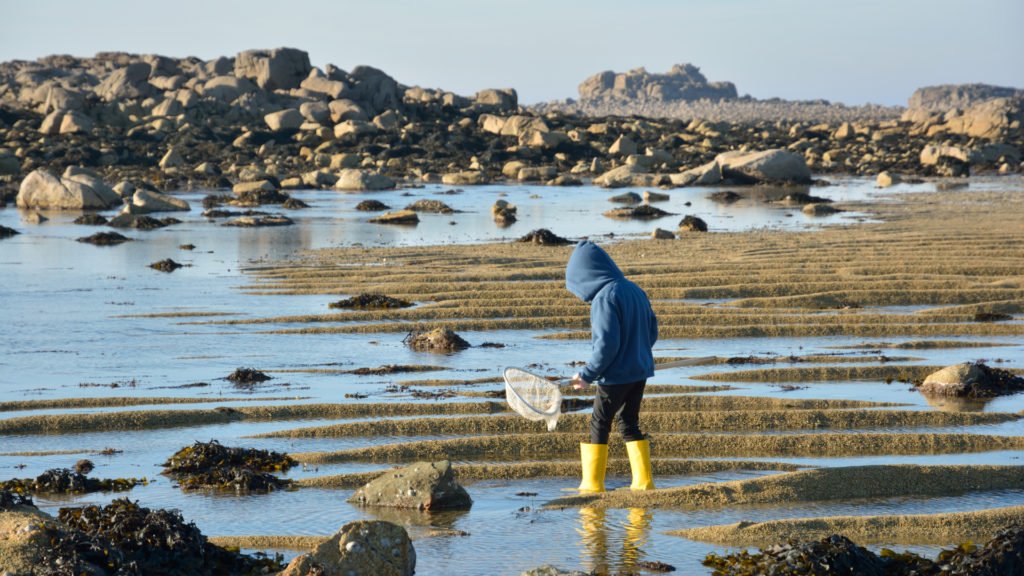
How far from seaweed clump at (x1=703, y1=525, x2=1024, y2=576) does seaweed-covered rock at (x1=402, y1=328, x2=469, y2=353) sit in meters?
5.92

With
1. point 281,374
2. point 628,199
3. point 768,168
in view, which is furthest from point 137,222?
point 768,168

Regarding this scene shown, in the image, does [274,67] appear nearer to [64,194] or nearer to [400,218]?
[64,194]

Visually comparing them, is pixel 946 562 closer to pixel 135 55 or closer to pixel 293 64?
pixel 293 64

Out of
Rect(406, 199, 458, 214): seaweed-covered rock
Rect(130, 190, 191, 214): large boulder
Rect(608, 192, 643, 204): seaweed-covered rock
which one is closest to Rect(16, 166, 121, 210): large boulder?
Rect(130, 190, 191, 214): large boulder

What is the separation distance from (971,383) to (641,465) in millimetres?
3264

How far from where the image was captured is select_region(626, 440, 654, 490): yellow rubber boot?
6715 mm

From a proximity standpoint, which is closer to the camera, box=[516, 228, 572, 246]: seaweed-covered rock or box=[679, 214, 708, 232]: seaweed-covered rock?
box=[516, 228, 572, 246]: seaweed-covered rock

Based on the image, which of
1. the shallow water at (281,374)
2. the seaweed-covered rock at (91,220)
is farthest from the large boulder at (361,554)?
the seaweed-covered rock at (91,220)

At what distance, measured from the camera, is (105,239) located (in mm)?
22203

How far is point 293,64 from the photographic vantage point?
192 feet

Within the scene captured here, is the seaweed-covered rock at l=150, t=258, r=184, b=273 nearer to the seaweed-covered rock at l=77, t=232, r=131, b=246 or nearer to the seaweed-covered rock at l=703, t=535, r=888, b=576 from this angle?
the seaweed-covered rock at l=77, t=232, r=131, b=246

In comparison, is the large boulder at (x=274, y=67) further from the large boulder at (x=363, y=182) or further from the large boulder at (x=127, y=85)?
the large boulder at (x=363, y=182)

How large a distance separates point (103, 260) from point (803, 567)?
53.3 feet

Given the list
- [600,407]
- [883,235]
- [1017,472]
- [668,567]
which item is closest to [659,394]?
[600,407]
